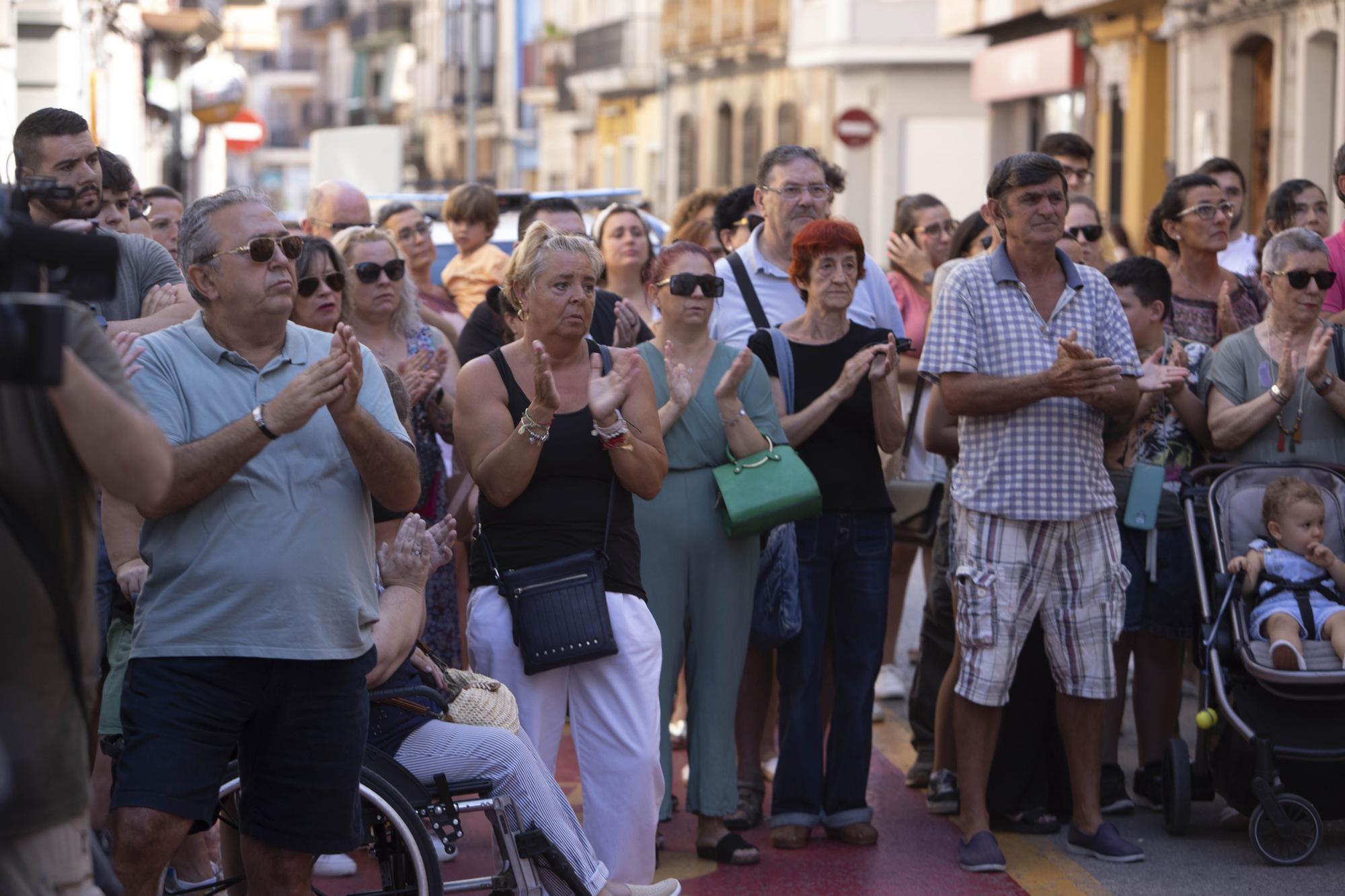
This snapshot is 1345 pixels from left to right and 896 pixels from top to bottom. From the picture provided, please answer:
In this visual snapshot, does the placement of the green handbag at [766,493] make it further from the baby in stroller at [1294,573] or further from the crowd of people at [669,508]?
the baby in stroller at [1294,573]

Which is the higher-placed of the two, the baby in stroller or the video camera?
the video camera

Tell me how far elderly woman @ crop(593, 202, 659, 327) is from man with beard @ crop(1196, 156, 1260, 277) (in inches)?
94.7

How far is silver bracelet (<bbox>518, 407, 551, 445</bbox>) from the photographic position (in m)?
5.21

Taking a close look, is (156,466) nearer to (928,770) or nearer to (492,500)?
(492,500)

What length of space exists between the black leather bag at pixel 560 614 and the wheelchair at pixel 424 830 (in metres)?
0.41

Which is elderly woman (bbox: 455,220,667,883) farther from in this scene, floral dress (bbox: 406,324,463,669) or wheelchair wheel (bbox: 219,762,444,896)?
floral dress (bbox: 406,324,463,669)

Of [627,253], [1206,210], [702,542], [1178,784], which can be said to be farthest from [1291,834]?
[627,253]

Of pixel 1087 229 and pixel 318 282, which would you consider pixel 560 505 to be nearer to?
pixel 318 282

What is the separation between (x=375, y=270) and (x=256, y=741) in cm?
289

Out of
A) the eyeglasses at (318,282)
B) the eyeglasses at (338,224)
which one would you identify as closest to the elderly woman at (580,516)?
the eyeglasses at (318,282)

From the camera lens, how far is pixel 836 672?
6418 millimetres

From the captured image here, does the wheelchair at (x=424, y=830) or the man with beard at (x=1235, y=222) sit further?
the man with beard at (x=1235, y=222)

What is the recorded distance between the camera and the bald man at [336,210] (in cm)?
915

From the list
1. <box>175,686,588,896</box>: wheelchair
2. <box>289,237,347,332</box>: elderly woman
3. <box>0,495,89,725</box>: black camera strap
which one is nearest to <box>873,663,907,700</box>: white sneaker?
<box>289,237,347,332</box>: elderly woman
